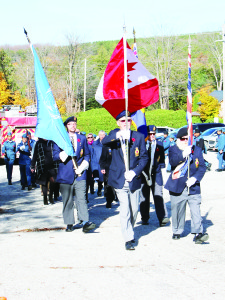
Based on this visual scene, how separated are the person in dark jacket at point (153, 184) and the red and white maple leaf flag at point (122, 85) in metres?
0.72

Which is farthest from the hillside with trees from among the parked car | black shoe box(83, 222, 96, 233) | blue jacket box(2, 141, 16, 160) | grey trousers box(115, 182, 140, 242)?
grey trousers box(115, 182, 140, 242)

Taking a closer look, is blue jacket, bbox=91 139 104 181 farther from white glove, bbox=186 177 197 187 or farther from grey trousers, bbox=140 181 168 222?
white glove, bbox=186 177 197 187

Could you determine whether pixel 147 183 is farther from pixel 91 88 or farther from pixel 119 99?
pixel 91 88

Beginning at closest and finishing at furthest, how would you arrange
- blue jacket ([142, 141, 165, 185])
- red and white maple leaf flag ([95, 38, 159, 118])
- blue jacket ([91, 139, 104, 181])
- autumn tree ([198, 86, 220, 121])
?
1. red and white maple leaf flag ([95, 38, 159, 118])
2. blue jacket ([142, 141, 165, 185])
3. blue jacket ([91, 139, 104, 181])
4. autumn tree ([198, 86, 220, 121])

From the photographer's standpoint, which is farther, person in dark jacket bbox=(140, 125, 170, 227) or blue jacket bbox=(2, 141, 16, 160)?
blue jacket bbox=(2, 141, 16, 160)

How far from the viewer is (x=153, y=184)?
366 inches

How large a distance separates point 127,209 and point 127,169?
22.2 inches

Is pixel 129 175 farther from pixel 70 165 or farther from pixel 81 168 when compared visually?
pixel 70 165

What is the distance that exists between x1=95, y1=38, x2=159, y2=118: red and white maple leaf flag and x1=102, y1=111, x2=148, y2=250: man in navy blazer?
120cm

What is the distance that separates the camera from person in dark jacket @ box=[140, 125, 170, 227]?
29.7ft

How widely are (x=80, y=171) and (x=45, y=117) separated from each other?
1.07 metres

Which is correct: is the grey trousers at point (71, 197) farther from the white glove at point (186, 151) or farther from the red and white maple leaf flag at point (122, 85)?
the white glove at point (186, 151)

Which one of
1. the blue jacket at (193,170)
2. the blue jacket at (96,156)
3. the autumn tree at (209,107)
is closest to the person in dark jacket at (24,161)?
the blue jacket at (96,156)

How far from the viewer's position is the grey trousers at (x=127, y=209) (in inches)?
280
